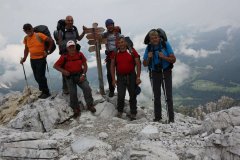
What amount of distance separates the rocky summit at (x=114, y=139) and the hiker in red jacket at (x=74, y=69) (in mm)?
984

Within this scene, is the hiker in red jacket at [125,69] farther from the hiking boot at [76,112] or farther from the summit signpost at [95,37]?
the summit signpost at [95,37]

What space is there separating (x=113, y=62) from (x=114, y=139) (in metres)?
3.68

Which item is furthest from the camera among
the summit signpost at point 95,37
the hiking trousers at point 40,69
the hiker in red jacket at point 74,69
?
the summit signpost at point 95,37

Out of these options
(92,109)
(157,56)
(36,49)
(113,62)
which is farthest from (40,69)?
(157,56)

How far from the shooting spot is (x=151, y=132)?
10.6m

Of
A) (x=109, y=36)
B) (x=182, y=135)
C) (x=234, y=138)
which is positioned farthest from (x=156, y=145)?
(x=109, y=36)

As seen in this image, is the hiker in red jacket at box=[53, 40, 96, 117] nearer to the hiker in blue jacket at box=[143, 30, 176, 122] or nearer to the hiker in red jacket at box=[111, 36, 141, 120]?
the hiker in red jacket at box=[111, 36, 141, 120]

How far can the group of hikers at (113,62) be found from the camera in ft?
41.7

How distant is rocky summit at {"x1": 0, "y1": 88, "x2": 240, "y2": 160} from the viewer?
29.8ft

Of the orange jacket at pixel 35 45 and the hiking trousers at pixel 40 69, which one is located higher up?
the orange jacket at pixel 35 45

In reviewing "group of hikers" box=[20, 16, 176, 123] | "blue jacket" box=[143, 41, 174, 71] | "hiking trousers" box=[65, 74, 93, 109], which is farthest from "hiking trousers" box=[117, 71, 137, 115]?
"hiking trousers" box=[65, 74, 93, 109]

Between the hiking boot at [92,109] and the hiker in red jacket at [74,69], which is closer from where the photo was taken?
the hiker in red jacket at [74,69]

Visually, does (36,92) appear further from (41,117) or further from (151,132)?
(151,132)

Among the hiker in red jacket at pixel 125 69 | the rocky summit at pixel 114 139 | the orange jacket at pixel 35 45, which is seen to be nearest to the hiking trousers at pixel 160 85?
the hiker in red jacket at pixel 125 69
